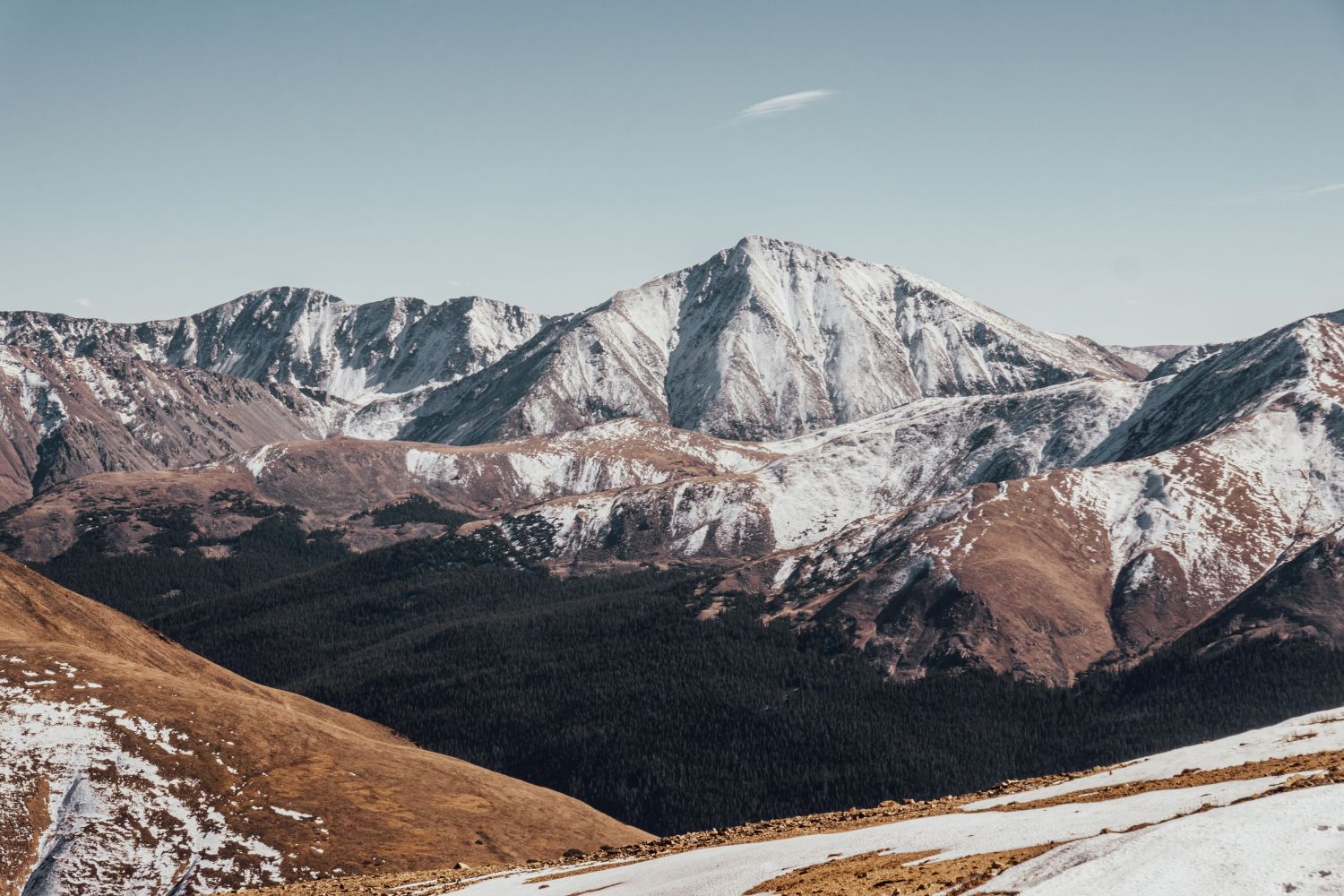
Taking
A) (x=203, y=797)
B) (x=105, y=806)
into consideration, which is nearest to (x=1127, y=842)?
(x=105, y=806)

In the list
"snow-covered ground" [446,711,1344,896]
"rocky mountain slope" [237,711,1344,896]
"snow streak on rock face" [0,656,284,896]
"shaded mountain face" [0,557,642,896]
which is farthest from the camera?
"shaded mountain face" [0,557,642,896]

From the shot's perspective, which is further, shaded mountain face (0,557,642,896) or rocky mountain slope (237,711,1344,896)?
shaded mountain face (0,557,642,896)

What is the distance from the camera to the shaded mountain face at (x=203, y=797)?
389ft

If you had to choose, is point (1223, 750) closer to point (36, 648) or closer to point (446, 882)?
point (446, 882)

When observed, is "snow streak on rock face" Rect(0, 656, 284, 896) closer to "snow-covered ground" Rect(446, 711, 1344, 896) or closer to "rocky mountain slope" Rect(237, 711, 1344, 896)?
"rocky mountain slope" Rect(237, 711, 1344, 896)

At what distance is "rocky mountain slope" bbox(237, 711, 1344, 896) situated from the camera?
35.9 metres

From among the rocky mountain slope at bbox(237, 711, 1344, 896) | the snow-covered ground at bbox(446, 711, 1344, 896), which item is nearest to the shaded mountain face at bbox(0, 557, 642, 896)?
the rocky mountain slope at bbox(237, 711, 1344, 896)

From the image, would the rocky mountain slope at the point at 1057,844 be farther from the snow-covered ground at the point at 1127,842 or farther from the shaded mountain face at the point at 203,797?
the shaded mountain face at the point at 203,797

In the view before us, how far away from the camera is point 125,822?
403 ft

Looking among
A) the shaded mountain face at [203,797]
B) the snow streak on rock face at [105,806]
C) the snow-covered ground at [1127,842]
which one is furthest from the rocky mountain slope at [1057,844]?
the shaded mountain face at [203,797]

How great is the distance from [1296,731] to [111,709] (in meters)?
127

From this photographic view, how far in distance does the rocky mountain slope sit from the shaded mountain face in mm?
42689

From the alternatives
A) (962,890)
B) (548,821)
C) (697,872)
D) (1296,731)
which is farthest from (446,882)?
(548,821)

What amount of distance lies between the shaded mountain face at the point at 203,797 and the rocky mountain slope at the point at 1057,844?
4269 cm
